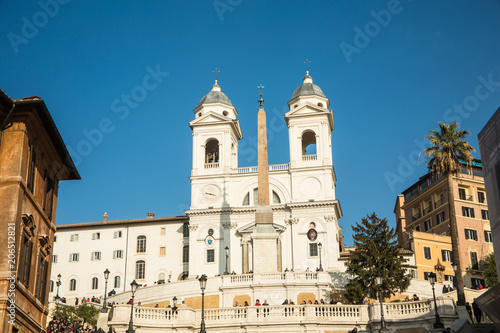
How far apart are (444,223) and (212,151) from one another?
2897cm

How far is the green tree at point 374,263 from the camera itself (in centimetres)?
5062

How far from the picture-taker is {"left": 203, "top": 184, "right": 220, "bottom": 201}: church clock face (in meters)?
77.4

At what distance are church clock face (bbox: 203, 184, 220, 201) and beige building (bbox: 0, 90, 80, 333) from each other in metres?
47.2

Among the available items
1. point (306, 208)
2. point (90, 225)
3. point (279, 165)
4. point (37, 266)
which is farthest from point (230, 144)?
point (37, 266)

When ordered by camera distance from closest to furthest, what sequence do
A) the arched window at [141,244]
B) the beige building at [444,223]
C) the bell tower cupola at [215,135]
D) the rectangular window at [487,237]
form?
1. the beige building at [444,223]
2. the bell tower cupola at [215,135]
3. the rectangular window at [487,237]
4. the arched window at [141,244]

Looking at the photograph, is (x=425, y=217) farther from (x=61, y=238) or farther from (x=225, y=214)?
(x=61, y=238)

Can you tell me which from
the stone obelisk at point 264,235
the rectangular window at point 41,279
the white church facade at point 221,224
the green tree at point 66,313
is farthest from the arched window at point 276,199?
the rectangular window at point 41,279

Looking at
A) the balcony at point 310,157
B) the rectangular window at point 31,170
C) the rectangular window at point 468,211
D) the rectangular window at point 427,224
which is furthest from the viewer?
the rectangular window at point 427,224

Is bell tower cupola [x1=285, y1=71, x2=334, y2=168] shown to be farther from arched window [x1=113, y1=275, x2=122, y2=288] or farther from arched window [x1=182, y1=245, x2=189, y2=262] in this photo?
arched window [x1=113, y1=275, x2=122, y2=288]

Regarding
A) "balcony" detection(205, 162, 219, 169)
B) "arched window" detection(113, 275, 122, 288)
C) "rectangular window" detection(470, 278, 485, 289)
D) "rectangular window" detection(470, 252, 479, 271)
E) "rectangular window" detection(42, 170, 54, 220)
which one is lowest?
"rectangular window" detection(42, 170, 54, 220)

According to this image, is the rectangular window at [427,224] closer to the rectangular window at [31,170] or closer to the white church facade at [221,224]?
the white church facade at [221,224]

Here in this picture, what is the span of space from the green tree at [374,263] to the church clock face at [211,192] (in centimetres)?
2667

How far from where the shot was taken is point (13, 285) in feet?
77.0

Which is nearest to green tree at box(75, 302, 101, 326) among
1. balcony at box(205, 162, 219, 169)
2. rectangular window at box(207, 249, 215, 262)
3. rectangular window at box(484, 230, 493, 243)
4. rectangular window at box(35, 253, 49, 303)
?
rectangular window at box(207, 249, 215, 262)
